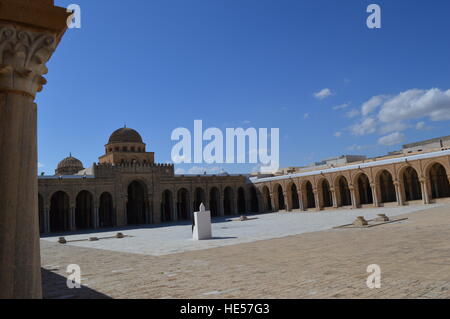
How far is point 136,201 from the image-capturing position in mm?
40469

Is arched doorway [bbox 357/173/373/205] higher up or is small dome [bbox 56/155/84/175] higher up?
small dome [bbox 56/155/84/175]

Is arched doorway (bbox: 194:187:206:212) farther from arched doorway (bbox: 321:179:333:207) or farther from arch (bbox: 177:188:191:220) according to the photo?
Answer: arched doorway (bbox: 321:179:333:207)

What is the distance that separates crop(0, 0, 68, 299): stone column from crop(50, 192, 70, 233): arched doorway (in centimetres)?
3686

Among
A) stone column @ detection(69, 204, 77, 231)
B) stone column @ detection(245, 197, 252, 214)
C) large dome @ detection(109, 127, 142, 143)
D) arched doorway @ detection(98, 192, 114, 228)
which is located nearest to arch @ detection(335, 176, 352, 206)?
stone column @ detection(245, 197, 252, 214)

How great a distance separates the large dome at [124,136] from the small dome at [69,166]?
283 inches

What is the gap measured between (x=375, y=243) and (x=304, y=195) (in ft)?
95.8

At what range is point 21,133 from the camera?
249 cm

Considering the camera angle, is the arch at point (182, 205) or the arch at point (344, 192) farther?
the arch at point (182, 205)

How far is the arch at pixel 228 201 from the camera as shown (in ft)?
146

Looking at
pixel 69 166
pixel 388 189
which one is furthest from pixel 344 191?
pixel 69 166

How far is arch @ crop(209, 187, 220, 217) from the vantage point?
43875 mm

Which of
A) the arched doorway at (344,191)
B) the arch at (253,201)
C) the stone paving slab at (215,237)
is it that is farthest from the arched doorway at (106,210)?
the arched doorway at (344,191)

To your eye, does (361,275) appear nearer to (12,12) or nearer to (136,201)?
(12,12)

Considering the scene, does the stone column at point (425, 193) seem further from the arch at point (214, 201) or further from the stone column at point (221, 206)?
the arch at point (214, 201)
